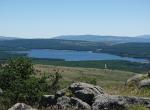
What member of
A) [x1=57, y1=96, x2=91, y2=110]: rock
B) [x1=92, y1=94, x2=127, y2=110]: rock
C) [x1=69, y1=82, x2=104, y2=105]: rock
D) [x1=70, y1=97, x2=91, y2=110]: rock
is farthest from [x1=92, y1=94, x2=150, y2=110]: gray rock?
[x1=69, y1=82, x2=104, y2=105]: rock

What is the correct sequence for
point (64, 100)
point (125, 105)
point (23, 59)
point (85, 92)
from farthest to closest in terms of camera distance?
point (23, 59), point (85, 92), point (64, 100), point (125, 105)

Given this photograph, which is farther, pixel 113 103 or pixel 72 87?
pixel 72 87

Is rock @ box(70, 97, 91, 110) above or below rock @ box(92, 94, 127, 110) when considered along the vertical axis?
below

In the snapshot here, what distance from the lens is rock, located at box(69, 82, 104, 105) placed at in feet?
59.6

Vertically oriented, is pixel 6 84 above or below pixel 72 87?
below

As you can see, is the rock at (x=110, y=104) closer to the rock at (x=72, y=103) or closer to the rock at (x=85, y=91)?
the rock at (x=72, y=103)

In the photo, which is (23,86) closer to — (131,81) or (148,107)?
(131,81)

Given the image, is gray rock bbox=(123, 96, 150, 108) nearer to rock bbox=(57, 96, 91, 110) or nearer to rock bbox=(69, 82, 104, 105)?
rock bbox=(57, 96, 91, 110)

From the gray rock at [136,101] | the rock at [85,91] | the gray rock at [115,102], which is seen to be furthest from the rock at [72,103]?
the gray rock at [136,101]

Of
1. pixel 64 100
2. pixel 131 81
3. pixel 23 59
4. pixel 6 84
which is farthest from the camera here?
pixel 23 59

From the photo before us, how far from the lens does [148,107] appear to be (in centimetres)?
1566

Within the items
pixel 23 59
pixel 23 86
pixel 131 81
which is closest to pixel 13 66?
pixel 23 59

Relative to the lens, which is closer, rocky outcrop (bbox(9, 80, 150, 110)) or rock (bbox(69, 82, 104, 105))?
rocky outcrop (bbox(9, 80, 150, 110))

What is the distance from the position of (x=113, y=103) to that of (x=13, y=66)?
33774mm
